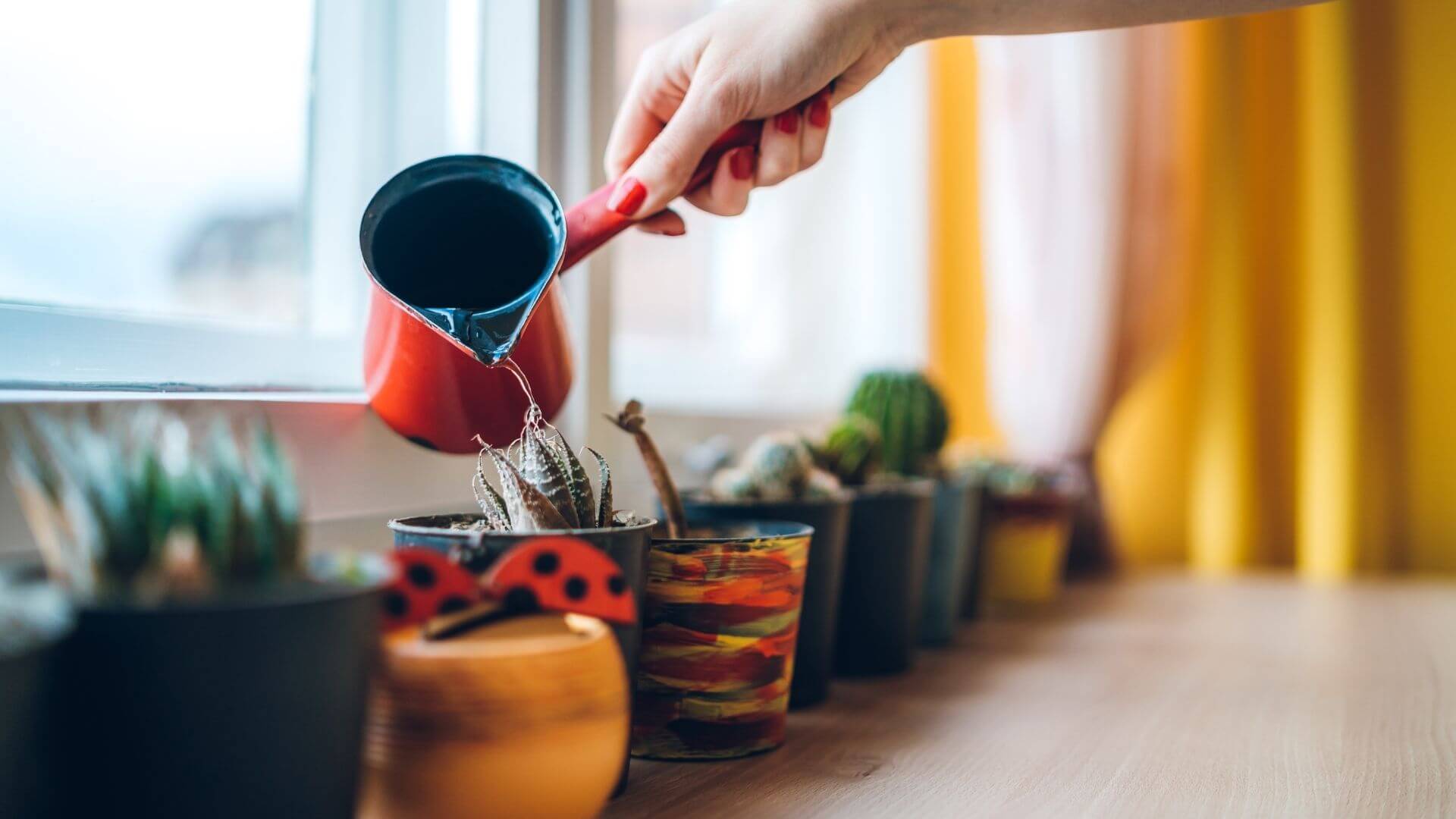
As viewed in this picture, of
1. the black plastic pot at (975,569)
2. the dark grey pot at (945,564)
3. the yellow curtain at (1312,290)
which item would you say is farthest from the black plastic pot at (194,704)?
the yellow curtain at (1312,290)

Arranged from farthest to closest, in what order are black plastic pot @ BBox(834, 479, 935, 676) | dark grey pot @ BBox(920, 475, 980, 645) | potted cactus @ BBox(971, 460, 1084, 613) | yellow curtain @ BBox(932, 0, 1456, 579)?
1. yellow curtain @ BBox(932, 0, 1456, 579)
2. potted cactus @ BBox(971, 460, 1084, 613)
3. dark grey pot @ BBox(920, 475, 980, 645)
4. black plastic pot @ BBox(834, 479, 935, 676)

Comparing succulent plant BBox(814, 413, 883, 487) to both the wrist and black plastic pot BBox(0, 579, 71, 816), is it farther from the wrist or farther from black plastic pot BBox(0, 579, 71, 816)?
black plastic pot BBox(0, 579, 71, 816)

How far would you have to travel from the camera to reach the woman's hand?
2.20 ft

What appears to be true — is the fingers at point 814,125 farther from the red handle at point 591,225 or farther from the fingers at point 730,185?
the red handle at point 591,225

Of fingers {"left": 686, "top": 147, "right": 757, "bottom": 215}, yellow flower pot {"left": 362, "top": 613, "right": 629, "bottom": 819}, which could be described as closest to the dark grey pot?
fingers {"left": 686, "top": 147, "right": 757, "bottom": 215}

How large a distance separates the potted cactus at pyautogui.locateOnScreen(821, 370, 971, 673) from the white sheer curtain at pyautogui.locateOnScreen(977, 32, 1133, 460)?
0.46 meters

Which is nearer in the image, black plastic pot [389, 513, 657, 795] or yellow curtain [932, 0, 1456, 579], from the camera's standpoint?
black plastic pot [389, 513, 657, 795]

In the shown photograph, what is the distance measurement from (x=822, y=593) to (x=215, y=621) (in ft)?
1.41

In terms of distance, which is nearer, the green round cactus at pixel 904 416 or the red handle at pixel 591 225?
the red handle at pixel 591 225

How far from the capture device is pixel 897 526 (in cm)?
81

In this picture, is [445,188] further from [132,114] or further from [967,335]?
[967,335]

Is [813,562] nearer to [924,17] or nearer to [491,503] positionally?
[491,503]

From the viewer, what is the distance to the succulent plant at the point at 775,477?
2.43 feet

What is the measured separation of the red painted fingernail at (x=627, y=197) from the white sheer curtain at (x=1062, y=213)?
1.01m
